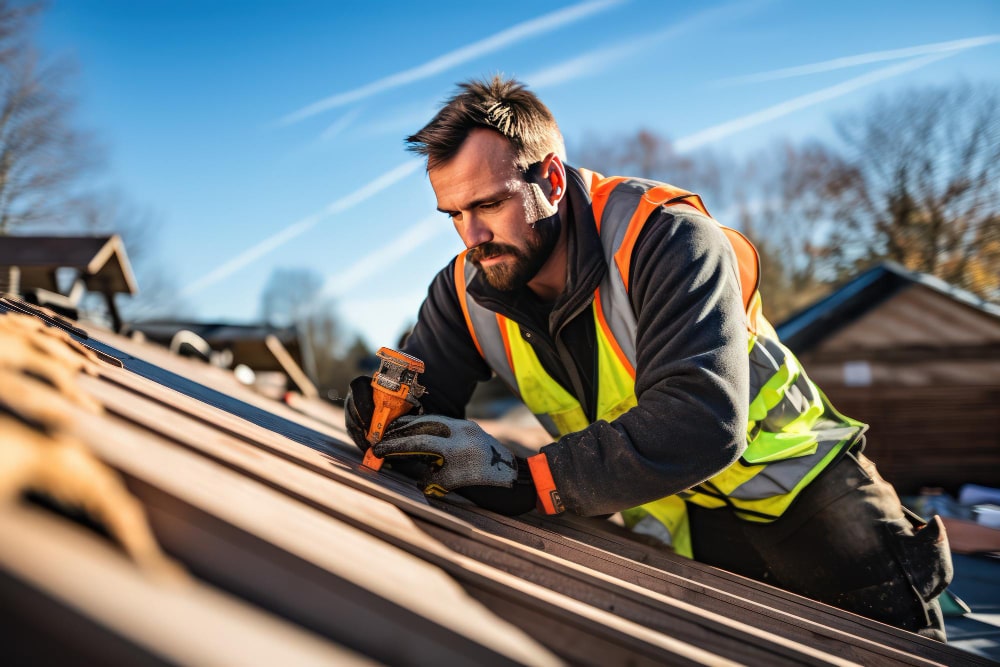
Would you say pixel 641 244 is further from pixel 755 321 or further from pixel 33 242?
pixel 33 242

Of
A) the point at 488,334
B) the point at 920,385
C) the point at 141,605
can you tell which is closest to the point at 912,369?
the point at 920,385

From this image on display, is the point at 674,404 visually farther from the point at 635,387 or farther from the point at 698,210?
the point at 698,210

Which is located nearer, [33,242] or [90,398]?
[90,398]

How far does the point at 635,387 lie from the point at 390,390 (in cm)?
76

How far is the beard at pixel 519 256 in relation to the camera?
245 centimetres

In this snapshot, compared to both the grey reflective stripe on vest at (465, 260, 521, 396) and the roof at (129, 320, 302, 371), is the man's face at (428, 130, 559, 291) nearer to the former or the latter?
the grey reflective stripe on vest at (465, 260, 521, 396)

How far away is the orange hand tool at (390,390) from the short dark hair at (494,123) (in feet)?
2.68

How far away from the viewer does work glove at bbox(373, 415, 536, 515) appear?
72.9 inches

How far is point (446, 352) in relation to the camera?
2.78 meters

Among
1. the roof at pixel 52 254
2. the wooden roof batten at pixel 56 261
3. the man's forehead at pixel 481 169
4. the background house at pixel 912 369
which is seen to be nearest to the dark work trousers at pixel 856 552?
the man's forehead at pixel 481 169

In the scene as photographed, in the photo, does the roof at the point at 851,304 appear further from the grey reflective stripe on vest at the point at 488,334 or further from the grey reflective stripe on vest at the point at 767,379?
the grey reflective stripe on vest at the point at 488,334

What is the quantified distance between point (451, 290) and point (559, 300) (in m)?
0.63

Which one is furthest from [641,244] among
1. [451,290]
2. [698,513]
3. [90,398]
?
[90,398]

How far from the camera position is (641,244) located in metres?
2.15
